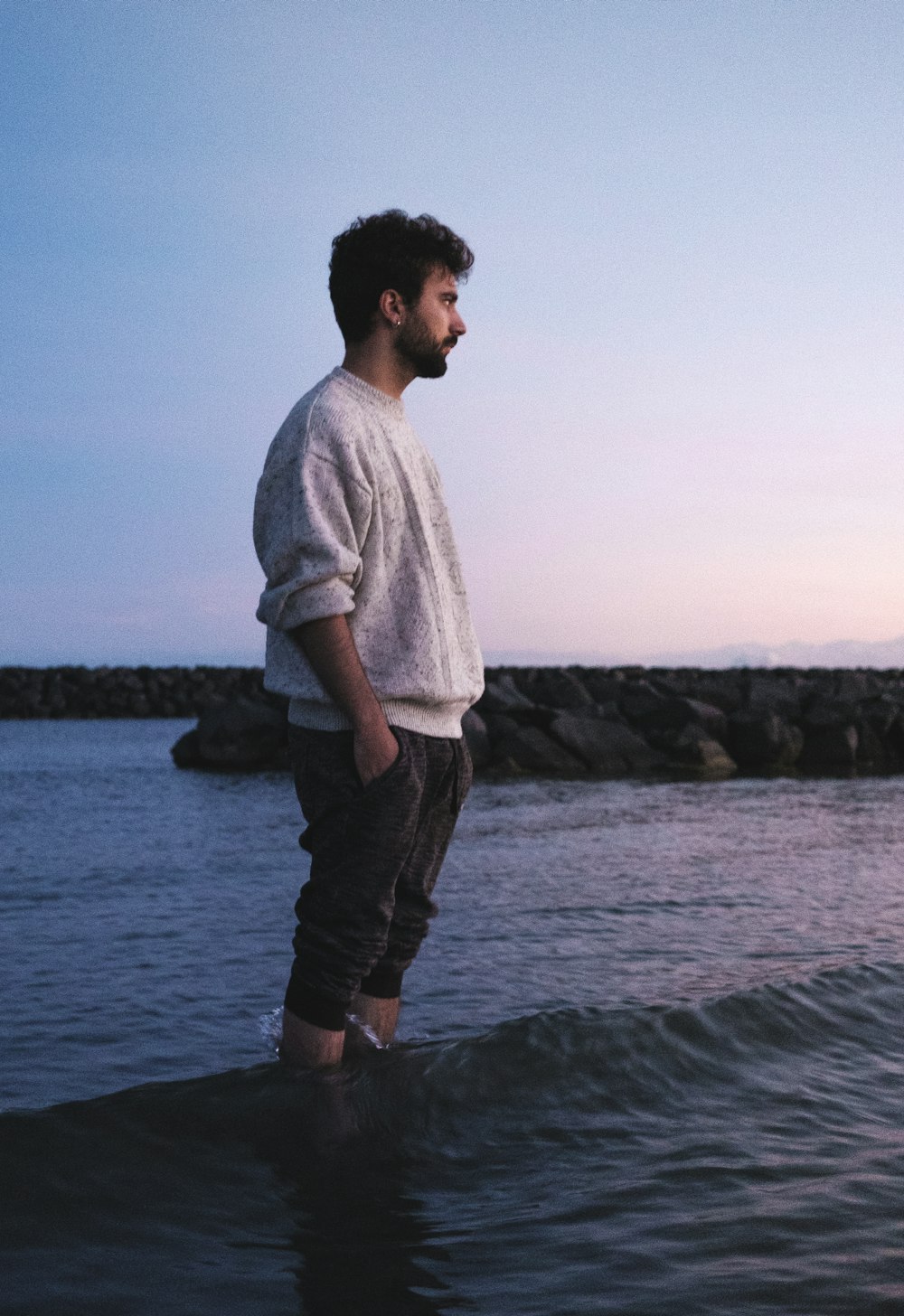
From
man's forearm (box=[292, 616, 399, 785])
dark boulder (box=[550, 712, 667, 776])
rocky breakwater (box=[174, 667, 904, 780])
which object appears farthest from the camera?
dark boulder (box=[550, 712, 667, 776])

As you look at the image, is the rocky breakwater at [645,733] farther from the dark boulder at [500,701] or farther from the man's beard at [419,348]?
the man's beard at [419,348]

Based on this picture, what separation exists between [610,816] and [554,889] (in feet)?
12.9

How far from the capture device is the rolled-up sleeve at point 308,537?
8.18 ft

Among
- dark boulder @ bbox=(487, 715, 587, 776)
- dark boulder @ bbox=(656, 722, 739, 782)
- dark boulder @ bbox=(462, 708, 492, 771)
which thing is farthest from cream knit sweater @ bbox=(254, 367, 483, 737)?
dark boulder @ bbox=(656, 722, 739, 782)

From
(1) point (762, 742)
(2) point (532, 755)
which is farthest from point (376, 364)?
(1) point (762, 742)

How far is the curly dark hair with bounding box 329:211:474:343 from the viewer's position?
108 inches

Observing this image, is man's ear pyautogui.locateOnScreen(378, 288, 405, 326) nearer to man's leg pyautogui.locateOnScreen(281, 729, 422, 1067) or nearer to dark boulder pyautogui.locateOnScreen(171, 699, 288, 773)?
man's leg pyautogui.locateOnScreen(281, 729, 422, 1067)

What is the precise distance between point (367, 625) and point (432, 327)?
29.2 inches

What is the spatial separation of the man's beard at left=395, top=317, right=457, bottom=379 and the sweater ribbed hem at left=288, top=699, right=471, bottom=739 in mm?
820

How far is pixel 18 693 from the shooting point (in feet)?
153

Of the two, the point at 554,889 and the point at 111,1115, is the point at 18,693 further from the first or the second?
the point at 111,1115

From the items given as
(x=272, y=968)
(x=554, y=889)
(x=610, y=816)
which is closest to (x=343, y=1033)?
(x=272, y=968)

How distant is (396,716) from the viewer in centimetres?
262

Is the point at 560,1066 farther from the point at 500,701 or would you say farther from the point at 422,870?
the point at 500,701
